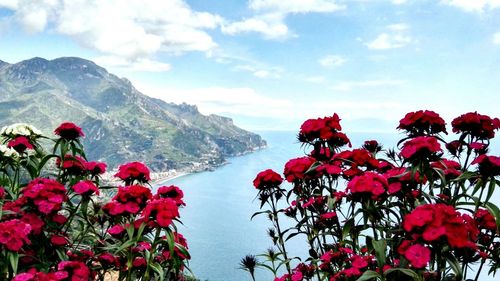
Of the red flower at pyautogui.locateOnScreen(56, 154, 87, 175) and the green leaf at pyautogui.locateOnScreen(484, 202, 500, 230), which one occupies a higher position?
the red flower at pyautogui.locateOnScreen(56, 154, 87, 175)

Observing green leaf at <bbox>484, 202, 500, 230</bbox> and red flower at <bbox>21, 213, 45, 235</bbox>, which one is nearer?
green leaf at <bbox>484, 202, 500, 230</bbox>

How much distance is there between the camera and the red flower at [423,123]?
3.87m

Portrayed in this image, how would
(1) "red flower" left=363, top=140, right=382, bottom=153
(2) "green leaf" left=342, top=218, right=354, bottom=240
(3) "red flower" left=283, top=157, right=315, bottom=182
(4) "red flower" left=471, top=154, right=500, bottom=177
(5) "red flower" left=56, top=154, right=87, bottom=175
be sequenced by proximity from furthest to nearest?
(1) "red flower" left=363, top=140, right=382, bottom=153
(5) "red flower" left=56, top=154, right=87, bottom=175
(3) "red flower" left=283, top=157, right=315, bottom=182
(2) "green leaf" left=342, top=218, right=354, bottom=240
(4) "red flower" left=471, top=154, right=500, bottom=177

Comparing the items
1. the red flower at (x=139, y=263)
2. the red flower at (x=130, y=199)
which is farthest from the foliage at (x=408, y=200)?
the red flower at (x=139, y=263)

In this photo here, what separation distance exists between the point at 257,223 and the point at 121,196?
318ft

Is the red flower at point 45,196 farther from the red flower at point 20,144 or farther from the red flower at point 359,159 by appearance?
the red flower at point 359,159

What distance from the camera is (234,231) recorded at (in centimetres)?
8662

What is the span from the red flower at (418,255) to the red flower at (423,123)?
1.66m

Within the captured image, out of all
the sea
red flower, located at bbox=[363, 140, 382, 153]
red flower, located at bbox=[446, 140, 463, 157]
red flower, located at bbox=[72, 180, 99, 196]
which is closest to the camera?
red flower, located at bbox=[72, 180, 99, 196]

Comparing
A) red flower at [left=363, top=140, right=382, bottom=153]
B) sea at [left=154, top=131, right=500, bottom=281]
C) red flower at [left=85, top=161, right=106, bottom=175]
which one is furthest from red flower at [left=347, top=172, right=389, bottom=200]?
sea at [left=154, top=131, right=500, bottom=281]

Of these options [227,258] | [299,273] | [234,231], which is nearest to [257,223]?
[234,231]

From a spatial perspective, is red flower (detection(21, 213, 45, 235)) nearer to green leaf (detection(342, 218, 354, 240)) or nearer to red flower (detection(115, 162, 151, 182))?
red flower (detection(115, 162, 151, 182))

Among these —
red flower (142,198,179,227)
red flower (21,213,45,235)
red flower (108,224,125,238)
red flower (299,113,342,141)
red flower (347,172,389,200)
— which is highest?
red flower (299,113,342,141)

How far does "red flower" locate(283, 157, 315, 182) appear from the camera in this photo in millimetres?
4203
